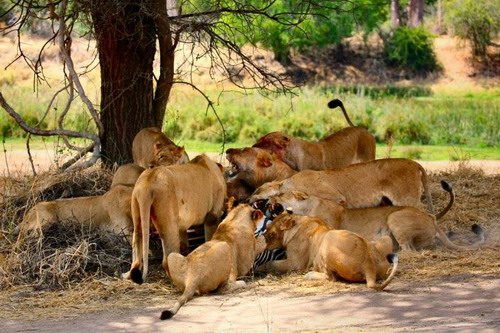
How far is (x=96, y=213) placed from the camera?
10438mm

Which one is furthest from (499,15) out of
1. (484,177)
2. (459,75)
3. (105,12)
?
(105,12)

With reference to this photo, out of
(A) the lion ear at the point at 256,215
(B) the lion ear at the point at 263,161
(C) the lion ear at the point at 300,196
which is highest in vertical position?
(B) the lion ear at the point at 263,161

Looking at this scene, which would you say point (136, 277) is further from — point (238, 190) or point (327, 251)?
point (238, 190)

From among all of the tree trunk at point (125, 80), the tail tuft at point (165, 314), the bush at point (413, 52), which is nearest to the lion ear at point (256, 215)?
the tail tuft at point (165, 314)

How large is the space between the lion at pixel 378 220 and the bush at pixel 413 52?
30.6m

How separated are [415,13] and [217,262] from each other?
1579 inches

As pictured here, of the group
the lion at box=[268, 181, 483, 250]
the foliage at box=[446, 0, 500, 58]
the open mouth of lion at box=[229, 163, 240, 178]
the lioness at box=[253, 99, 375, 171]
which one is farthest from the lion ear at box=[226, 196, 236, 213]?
the foliage at box=[446, 0, 500, 58]

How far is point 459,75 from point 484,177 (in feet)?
87.3

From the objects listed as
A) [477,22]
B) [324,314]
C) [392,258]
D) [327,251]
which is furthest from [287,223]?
[477,22]

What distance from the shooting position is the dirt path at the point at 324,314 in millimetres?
7773

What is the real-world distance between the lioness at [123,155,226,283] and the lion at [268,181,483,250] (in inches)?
40.1

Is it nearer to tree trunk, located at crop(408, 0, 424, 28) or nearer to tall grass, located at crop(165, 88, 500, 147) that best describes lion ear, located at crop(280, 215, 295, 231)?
tall grass, located at crop(165, 88, 500, 147)

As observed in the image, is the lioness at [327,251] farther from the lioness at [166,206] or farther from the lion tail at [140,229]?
the lion tail at [140,229]

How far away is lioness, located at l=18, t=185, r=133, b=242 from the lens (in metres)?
10.3
